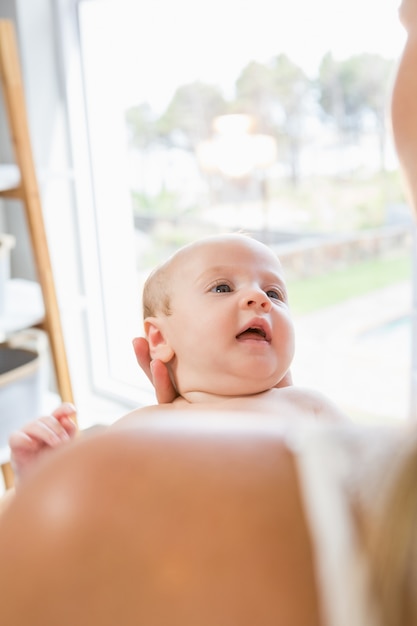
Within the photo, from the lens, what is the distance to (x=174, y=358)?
1184 millimetres

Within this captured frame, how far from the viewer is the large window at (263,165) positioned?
2910mm

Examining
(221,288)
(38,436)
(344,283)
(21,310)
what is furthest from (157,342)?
(344,283)

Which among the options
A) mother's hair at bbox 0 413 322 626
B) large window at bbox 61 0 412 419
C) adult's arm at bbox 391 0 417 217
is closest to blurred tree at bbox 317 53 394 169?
large window at bbox 61 0 412 419

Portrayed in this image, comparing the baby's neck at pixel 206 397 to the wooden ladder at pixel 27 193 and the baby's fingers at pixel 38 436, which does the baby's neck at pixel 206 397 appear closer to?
the baby's fingers at pixel 38 436

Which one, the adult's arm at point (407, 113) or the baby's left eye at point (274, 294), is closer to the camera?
the adult's arm at point (407, 113)

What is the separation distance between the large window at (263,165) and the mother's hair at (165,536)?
5.30 feet

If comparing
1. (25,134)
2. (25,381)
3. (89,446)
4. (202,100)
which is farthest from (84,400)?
(89,446)

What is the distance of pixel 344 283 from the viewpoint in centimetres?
543

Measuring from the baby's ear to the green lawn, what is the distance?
4.03m

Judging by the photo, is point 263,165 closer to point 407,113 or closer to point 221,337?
point 221,337

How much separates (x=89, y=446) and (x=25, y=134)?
2073 millimetres

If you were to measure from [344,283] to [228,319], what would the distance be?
444 cm

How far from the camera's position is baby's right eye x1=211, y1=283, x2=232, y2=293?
117 centimetres

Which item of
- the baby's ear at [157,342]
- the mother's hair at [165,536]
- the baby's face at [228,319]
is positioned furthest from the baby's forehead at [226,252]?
the mother's hair at [165,536]
